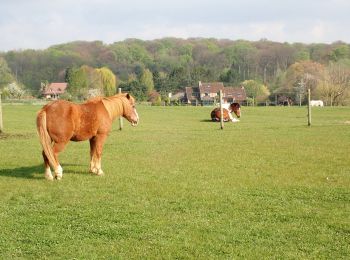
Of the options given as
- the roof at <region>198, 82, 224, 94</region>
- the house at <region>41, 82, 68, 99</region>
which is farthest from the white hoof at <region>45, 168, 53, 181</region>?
the roof at <region>198, 82, 224, 94</region>

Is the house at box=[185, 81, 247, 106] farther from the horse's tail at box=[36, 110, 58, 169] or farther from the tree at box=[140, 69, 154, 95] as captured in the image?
the horse's tail at box=[36, 110, 58, 169]

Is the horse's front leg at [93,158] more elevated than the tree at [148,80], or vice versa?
the tree at [148,80]

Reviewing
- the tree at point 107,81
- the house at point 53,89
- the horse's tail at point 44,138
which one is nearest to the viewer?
the horse's tail at point 44,138

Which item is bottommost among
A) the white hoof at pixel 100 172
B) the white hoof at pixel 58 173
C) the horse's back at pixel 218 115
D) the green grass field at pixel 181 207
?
the green grass field at pixel 181 207

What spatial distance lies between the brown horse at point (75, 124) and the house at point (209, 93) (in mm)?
81472

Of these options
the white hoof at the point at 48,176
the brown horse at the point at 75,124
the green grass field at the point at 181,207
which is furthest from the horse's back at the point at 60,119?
the green grass field at the point at 181,207

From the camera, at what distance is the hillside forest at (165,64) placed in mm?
91938

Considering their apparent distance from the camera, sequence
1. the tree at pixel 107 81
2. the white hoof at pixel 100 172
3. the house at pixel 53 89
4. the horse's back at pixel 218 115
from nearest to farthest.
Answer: the white hoof at pixel 100 172 < the horse's back at pixel 218 115 < the tree at pixel 107 81 < the house at pixel 53 89

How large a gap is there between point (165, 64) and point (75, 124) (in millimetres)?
124898

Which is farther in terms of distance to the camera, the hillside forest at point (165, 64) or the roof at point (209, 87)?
the roof at point (209, 87)

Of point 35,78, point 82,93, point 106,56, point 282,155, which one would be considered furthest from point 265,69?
point 282,155

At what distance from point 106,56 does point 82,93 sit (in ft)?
216

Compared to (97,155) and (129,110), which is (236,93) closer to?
(129,110)

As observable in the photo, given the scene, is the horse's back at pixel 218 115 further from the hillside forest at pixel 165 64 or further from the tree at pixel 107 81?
the tree at pixel 107 81
